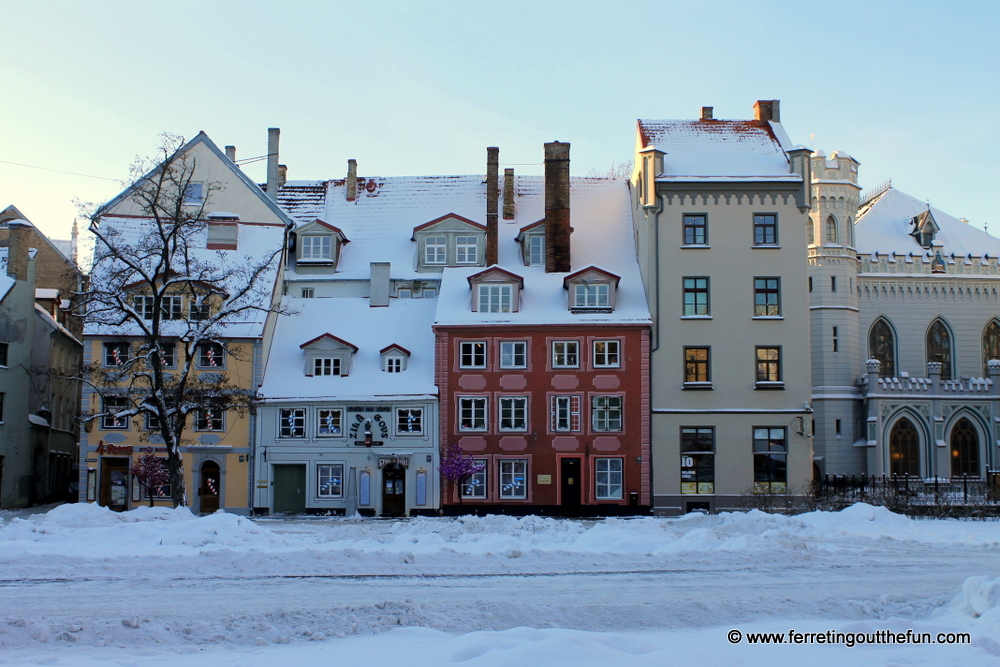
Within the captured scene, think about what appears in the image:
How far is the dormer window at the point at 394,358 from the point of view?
38969 millimetres

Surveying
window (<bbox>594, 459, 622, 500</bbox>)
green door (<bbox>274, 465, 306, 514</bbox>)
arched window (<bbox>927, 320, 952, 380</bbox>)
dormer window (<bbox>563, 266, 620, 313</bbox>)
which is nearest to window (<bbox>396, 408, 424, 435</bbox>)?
green door (<bbox>274, 465, 306, 514</bbox>)

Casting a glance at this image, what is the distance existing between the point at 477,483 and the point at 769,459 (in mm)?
11611

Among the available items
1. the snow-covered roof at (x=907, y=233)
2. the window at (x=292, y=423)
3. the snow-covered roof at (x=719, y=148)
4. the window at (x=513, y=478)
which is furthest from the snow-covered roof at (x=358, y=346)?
the snow-covered roof at (x=907, y=233)

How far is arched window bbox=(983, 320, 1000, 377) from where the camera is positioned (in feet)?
169

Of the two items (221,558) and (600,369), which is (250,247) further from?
(221,558)

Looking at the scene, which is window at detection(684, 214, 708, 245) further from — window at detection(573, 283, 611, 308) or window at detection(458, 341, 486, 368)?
window at detection(458, 341, 486, 368)

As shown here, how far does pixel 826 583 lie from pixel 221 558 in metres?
12.2

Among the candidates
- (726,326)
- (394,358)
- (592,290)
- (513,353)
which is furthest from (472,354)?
(726,326)

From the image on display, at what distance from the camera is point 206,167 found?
42844mm

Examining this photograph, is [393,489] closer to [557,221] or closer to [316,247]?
[316,247]

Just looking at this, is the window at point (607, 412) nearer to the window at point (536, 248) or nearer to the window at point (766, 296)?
the window at point (766, 296)

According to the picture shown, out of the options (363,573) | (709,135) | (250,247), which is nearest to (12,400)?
(250,247)

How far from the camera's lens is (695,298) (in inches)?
1537

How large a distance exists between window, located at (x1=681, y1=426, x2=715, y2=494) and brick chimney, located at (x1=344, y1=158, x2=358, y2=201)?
65.6ft
